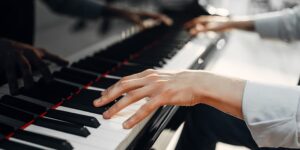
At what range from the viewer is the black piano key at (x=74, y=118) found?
2.85 feet

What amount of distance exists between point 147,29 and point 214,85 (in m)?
0.87

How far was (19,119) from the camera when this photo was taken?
878 mm

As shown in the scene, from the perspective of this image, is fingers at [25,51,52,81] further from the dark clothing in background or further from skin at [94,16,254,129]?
the dark clothing in background

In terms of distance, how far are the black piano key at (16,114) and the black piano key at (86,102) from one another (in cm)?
11

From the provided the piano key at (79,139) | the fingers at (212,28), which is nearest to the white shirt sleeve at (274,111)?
the piano key at (79,139)

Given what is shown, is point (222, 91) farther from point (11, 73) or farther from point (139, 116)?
point (11, 73)

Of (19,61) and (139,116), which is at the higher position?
(19,61)

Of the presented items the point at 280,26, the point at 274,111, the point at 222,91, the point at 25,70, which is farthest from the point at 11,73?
the point at 280,26

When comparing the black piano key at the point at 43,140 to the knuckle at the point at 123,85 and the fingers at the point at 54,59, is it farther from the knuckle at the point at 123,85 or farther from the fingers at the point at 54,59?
the fingers at the point at 54,59

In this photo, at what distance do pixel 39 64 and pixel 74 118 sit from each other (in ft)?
1.01

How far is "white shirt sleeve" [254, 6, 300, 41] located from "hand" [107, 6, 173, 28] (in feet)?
1.55

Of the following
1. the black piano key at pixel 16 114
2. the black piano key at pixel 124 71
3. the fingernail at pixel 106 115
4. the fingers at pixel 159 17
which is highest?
the fingers at pixel 159 17

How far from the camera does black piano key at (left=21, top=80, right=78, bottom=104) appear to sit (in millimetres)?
985

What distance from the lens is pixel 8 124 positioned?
0.85 m
